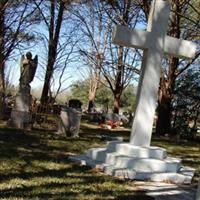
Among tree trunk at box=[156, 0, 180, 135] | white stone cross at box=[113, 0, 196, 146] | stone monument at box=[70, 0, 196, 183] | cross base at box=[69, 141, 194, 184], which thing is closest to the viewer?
cross base at box=[69, 141, 194, 184]

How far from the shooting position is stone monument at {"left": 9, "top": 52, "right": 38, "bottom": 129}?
1645 cm

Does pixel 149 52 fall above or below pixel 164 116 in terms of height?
above

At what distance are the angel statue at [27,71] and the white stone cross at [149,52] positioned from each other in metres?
7.80

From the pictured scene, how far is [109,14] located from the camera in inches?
1022

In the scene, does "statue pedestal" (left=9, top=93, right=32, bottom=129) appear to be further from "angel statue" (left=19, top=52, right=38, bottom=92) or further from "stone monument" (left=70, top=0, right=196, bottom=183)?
"stone monument" (left=70, top=0, right=196, bottom=183)

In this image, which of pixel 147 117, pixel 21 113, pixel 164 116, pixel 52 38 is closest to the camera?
pixel 147 117

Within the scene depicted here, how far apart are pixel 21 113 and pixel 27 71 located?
1696mm

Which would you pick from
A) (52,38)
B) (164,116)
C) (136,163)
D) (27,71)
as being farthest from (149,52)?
(52,38)

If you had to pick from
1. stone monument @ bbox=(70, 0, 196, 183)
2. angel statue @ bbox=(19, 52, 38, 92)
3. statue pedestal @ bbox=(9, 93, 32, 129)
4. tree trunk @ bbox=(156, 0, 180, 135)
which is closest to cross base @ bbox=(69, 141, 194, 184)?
stone monument @ bbox=(70, 0, 196, 183)

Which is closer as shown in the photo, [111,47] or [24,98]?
[24,98]

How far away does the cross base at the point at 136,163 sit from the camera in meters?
8.65

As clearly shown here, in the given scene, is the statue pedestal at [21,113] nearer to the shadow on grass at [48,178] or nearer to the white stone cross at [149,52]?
the shadow on grass at [48,178]

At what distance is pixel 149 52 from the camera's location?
998cm

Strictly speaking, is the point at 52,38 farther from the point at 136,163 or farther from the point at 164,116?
the point at 136,163
